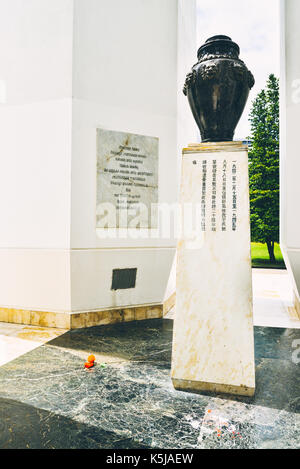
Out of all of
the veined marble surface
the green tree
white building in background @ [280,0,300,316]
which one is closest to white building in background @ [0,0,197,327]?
the veined marble surface

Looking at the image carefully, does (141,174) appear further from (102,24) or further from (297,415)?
(297,415)

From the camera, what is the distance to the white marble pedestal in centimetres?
200

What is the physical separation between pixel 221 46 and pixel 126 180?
66.6 inches

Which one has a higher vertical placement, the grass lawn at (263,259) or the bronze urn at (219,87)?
the bronze urn at (219,87)

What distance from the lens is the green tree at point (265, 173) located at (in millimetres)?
10195

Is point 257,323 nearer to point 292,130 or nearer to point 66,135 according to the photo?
point 292,130

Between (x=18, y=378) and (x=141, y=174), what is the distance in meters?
2.29

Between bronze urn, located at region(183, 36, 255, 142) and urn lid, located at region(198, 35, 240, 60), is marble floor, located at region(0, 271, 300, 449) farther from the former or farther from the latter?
urn lid, located at region(198, 35, 240, 60)

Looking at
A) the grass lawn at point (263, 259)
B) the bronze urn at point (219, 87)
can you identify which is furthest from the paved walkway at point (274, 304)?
the grass lawn at point (263, 259)

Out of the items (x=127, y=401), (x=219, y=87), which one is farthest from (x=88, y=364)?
(x=219, y=87)

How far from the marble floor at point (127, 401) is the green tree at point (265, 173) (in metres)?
7.67

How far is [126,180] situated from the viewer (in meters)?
3.52

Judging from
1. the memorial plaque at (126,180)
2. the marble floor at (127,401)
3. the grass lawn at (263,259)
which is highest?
the memorial plaque at (126,180)

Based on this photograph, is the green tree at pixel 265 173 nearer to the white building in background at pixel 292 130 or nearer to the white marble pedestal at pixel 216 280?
the white building in background at pixel 292 130
